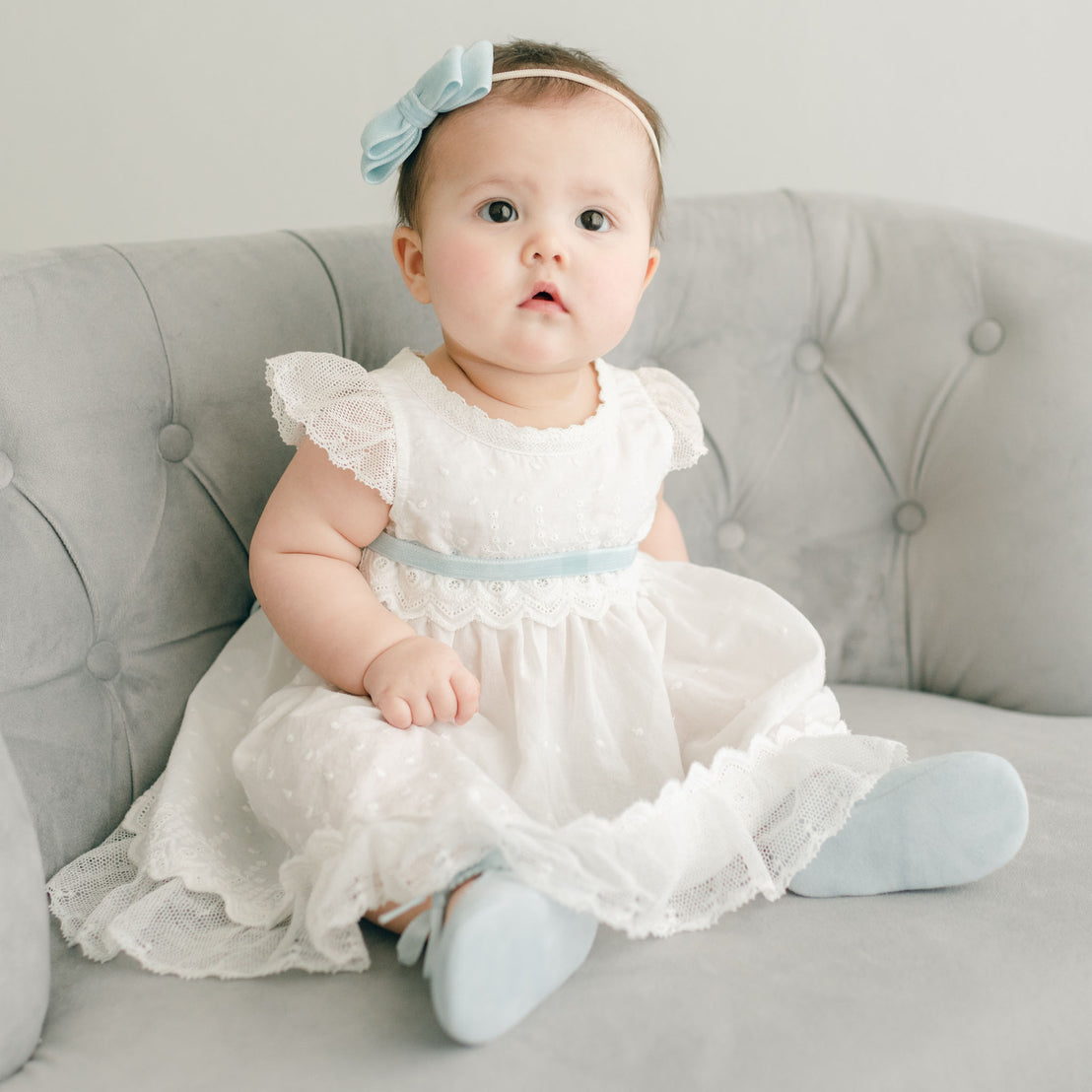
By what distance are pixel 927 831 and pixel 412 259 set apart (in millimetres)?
686

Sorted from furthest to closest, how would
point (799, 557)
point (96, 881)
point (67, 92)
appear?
point (67, 92) < point (799, 557) < point (96, 881)

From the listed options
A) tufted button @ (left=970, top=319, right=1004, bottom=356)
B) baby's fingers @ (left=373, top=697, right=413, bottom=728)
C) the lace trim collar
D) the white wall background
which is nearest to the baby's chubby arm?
baby's fingers @ (left=373, top=697, right=413, bottom=728)

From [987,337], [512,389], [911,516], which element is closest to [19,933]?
[512,389]

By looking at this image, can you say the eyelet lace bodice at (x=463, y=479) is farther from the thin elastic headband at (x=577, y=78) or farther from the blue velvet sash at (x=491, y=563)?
the thin elastic headband at (x=577, y=78)

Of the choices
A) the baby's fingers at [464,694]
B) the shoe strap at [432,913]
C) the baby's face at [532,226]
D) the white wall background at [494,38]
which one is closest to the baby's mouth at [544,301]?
the baby's face at [532,226]

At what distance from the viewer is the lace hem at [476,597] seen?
1.02m

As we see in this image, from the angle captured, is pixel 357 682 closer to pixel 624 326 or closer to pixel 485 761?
pixel 485 761

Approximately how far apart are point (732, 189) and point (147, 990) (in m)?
1.45

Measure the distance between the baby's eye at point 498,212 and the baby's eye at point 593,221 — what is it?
62mm

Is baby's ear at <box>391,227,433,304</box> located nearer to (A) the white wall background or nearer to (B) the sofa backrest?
(B) the sofa backrest

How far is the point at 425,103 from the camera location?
0.99 m

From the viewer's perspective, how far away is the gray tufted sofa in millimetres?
730

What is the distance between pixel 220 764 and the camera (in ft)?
3.36

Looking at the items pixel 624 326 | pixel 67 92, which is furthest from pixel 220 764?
pixel 67 92
